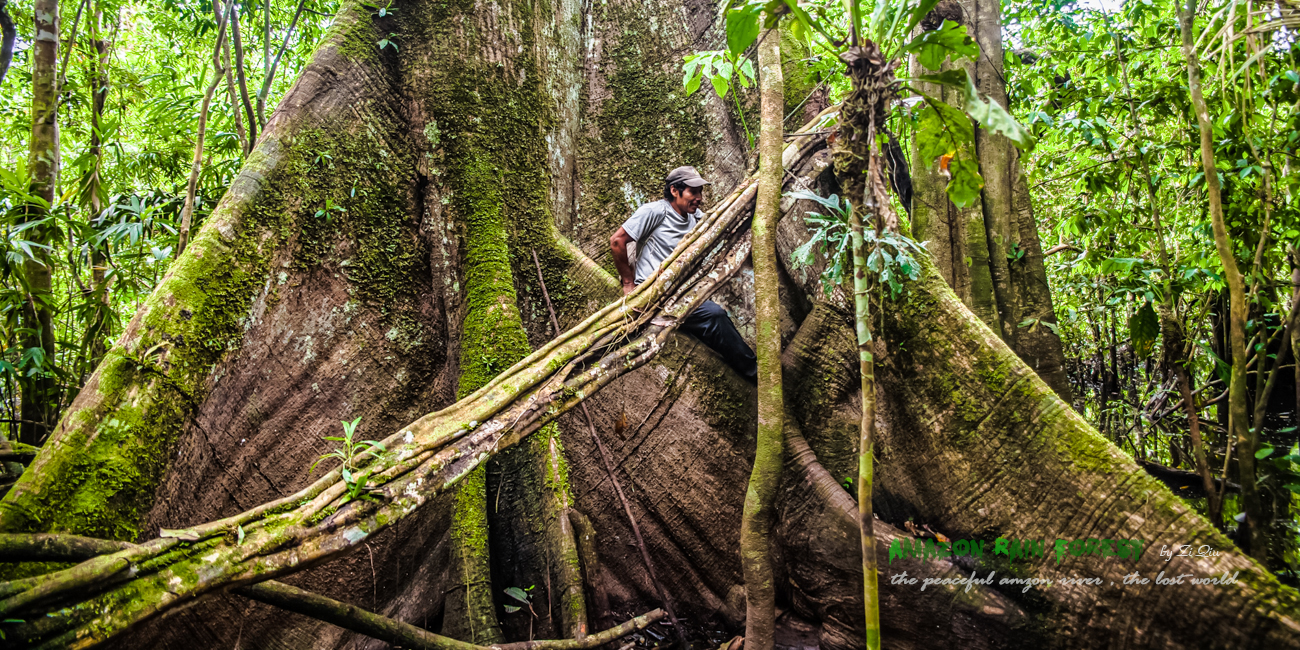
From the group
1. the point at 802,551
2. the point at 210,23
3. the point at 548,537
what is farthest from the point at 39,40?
the point at 802,551

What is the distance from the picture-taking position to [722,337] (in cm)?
326

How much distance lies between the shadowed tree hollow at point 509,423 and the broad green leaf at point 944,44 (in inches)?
35.9

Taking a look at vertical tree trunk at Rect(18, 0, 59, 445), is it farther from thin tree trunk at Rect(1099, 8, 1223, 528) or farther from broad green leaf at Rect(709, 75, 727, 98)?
thin tree trunk at Rect(1099, 8, 1223, 528)

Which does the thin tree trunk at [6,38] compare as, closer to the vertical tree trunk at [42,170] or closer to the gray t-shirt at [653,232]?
the vertical tree trunk at [42,170]

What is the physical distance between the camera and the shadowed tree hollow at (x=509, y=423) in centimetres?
213

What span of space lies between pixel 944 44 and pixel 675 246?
179 cm

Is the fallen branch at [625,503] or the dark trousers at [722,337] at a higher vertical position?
the dark trousers at [722,337]

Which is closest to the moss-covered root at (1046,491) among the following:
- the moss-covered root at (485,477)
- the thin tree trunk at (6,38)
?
the moss-covered root at (485,477)

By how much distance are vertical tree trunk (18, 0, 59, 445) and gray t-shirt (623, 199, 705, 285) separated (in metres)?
3.13

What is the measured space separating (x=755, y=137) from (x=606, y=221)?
1.09m

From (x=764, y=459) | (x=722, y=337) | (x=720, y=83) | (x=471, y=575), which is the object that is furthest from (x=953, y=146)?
(x=471, y=575)

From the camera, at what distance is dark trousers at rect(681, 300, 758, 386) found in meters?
3.26

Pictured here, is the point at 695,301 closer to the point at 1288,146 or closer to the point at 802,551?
the point at 802,551

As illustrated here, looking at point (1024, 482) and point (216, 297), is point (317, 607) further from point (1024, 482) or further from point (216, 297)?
point (1024, 482)
